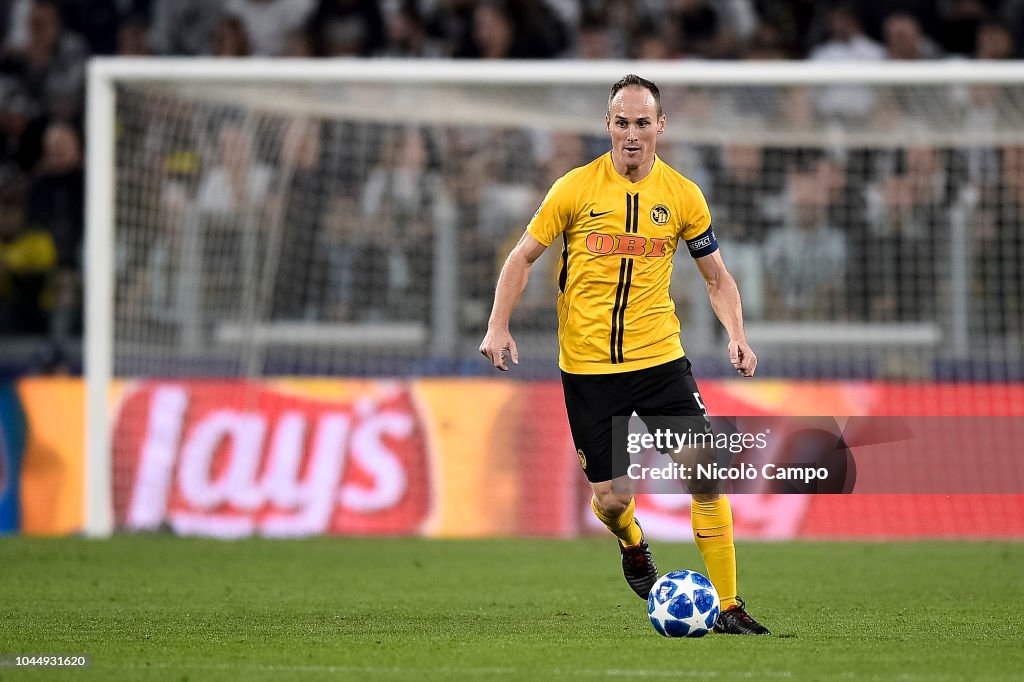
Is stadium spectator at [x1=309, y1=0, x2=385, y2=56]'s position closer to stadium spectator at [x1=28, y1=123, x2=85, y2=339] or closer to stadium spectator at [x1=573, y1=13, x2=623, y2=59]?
stadium spectator at [x1=573, y1=13, x2=623, y2=59]

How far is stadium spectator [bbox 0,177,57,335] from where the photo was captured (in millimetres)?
14133

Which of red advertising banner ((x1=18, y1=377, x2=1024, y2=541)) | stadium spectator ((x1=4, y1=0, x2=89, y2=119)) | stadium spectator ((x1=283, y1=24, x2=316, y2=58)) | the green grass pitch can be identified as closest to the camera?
the green grass pitch

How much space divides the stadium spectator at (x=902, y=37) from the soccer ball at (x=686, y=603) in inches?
351

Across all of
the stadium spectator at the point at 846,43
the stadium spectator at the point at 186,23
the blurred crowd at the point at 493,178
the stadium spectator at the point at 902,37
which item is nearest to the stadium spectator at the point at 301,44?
the blurred crowd at the point at 493,178

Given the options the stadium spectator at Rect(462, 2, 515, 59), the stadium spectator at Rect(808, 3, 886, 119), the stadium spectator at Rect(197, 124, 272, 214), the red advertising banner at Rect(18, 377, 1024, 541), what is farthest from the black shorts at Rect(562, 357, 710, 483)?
the stadium spectator at Rect(808, 3, 886, 119)

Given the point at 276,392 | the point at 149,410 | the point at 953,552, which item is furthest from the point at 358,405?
the point at 953,552

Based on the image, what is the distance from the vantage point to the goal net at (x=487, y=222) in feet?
43.4

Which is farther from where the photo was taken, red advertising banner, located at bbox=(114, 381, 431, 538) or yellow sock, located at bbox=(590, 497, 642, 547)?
red advertising banner, located at bbox=(114, 381, 431, 538)

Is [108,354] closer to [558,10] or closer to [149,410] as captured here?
[149,410]

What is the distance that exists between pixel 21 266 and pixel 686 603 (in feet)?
30.5

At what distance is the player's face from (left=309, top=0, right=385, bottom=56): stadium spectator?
8.96 meters

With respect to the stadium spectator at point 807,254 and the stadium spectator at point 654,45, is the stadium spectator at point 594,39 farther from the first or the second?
the stadium spectator at point 807,254

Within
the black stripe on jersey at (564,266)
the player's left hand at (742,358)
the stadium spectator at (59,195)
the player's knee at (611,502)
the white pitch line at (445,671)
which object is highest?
the stadium spectator at (59,195)

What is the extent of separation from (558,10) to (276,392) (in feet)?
16.6
